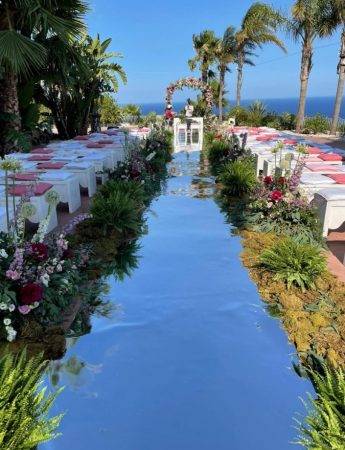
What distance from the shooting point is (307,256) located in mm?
4113

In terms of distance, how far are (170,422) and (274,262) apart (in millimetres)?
2260

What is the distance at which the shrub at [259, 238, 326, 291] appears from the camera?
3980 millimetres

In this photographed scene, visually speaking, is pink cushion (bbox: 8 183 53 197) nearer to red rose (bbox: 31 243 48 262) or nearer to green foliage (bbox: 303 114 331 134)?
red rose (bbox: 31 243 48 262)

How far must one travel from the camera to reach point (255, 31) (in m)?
23.9

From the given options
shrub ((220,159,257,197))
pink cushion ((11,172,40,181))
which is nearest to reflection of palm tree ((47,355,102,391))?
pink cushion ((11,172,40,181))

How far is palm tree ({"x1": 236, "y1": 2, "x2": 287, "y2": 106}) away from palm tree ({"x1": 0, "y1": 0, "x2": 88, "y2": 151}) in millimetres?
13326

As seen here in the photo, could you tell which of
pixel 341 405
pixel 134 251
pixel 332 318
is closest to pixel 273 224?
pixel 134 251

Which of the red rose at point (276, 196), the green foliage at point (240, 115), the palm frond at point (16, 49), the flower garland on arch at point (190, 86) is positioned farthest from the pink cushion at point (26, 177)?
the green foliage at point (240, 115)

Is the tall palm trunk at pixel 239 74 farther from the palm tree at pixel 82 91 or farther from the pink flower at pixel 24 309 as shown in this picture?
the pink flower at pixel 24 309

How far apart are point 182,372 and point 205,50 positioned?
89.5 ft

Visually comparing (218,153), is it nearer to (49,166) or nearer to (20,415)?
(49,166)

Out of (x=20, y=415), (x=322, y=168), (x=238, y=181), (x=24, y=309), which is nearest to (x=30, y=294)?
(x=24, y=309)

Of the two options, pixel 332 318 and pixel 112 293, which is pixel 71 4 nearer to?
pixel 112 293

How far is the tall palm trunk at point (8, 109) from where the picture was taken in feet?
31.4
